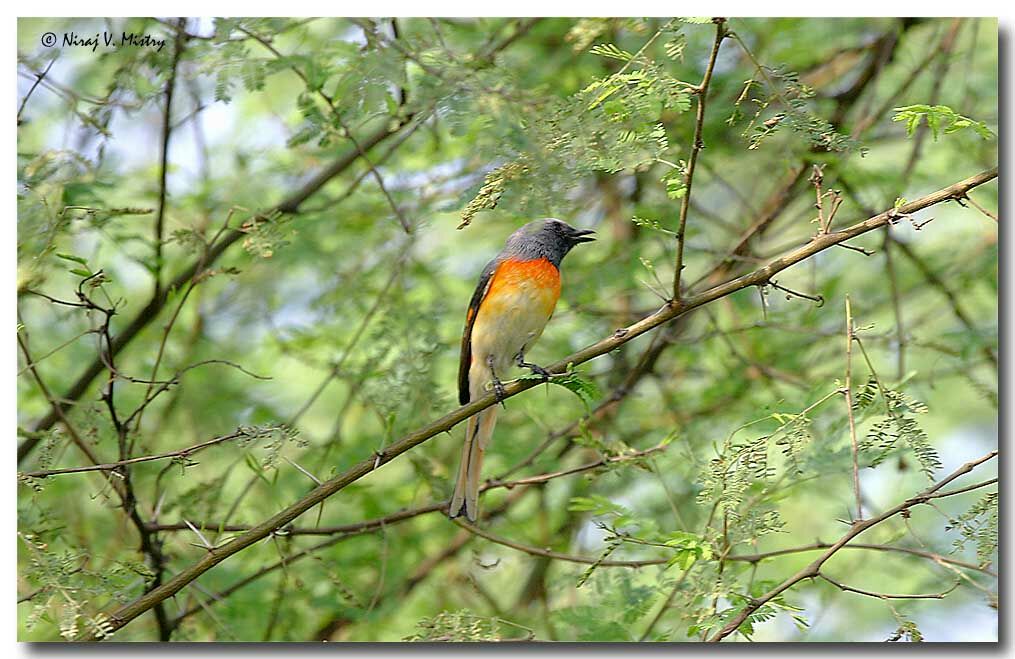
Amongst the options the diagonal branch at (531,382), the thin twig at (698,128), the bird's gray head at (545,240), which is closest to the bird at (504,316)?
the bird's gray head at (545,240)

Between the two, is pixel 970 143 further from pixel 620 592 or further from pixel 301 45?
pixel 301 45

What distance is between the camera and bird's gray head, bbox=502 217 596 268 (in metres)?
2.16

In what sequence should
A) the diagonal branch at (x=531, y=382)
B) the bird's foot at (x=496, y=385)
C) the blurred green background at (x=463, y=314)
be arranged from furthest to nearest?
the blurred green background at (x=463, y=314) < the bird's foot at (x=496, y=385) < the diagonal branch at (x=531, y=382)

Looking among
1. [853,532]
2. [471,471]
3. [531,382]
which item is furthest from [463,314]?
[853,532]

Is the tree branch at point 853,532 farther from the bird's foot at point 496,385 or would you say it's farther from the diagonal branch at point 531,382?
the bird's foot at point 496,385

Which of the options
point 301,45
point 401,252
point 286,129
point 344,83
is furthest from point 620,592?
point 286,129

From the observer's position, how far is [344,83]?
2.03m

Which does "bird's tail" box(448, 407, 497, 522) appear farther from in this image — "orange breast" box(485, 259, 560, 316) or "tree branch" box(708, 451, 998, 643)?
"tree branch" box(708, 451, 998, 643)

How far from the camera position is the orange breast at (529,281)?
2.08 metres

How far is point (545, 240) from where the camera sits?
7.11 ft

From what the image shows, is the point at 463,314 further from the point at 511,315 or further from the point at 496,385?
the point at 496,385

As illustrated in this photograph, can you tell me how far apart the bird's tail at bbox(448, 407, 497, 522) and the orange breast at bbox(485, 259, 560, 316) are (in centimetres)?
25

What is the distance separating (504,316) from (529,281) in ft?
0.29
